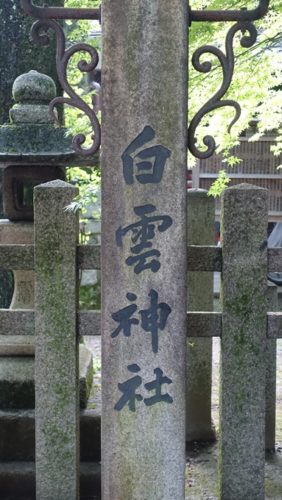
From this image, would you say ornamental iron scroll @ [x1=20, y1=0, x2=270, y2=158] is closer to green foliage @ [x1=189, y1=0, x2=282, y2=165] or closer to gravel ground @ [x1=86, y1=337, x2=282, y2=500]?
green foliage @ [x1=189, y1=0, x2=282, y2=165]

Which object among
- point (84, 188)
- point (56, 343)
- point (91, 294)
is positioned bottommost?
point (91, 294)

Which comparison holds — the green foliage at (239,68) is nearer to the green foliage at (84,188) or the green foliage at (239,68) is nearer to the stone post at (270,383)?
the green foliage at (84,188)

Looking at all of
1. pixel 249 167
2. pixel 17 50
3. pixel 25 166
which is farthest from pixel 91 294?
pixel 25 166

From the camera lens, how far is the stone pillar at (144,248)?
3.08 m

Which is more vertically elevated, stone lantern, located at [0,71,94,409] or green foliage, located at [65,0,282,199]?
green foliage, located at [65,0,282,199]

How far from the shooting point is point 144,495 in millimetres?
3271

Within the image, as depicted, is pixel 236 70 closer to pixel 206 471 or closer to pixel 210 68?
pixel 210 68

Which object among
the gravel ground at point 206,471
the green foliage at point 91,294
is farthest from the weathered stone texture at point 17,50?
the green foliage at point 91,294

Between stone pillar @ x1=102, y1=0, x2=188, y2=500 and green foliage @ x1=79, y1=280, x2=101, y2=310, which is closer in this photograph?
stone pillar @ x1=102, y1=0, x2=188, y2=500

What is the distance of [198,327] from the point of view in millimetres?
3512

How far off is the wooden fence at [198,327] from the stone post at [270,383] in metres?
A: 1.15

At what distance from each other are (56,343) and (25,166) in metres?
1.47

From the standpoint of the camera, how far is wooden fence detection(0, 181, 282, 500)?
3.45m

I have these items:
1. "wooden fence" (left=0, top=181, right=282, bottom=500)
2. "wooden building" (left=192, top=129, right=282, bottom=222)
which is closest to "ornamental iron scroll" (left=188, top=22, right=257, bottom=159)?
"wooden fence" (left=0, top=181, right=282, bottom=500)
